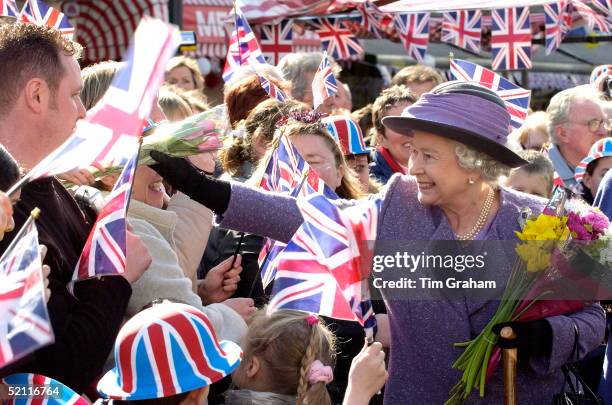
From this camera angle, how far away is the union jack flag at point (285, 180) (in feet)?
12.9

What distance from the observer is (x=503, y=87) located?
6.05 m

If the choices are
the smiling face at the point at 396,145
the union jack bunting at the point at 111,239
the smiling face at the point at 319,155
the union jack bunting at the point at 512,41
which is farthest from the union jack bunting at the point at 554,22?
the union jack bunting at the point at 111,239

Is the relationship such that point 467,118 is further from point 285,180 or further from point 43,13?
point 43,13

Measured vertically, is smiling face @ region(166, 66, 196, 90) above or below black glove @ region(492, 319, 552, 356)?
above

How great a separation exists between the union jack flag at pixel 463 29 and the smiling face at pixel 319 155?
21.9ft

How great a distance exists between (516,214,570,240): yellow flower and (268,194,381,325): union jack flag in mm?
479

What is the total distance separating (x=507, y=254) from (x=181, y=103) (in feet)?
5.63

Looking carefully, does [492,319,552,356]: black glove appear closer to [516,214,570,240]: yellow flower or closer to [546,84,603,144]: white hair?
[516,214,570,240]: yellow flower

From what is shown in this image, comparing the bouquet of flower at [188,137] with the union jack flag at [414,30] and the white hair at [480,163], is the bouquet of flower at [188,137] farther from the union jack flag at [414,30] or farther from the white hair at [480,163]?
the union jack flag at [414,30]

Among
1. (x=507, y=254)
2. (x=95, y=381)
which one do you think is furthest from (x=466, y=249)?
(x=95, y=381)

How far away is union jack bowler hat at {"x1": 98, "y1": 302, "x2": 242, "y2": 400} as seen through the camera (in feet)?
8.92

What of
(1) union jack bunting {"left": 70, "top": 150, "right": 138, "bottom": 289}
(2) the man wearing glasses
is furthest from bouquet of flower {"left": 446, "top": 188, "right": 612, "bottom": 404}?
(2) the man wearing glasses

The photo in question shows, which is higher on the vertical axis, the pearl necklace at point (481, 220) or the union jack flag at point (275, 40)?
the union jack flag at point (275, 40)

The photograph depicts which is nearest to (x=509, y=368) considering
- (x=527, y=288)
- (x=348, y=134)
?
(x=527, y=288)
